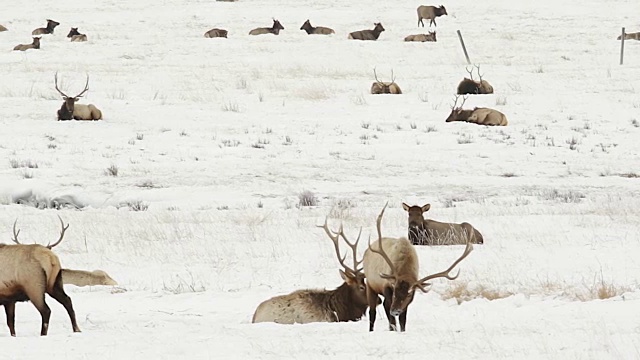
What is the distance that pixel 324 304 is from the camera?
26.1 ft

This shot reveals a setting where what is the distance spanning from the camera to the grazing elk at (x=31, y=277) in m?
6.82

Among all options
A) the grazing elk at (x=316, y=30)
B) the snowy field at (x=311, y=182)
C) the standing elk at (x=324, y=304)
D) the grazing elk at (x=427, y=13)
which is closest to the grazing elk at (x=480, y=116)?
the snowy field at (x=311, y=182)

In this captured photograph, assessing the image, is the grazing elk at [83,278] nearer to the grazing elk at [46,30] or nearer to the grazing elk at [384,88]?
the grazing elk at [384,88]

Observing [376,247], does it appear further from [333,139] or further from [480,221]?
[333,139]

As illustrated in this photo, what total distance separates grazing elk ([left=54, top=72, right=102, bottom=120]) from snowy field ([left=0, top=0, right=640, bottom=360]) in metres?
0.38

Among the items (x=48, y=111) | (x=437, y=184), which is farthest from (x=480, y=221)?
(x=48, y=111)

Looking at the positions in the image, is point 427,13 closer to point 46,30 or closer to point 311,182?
point 46,30

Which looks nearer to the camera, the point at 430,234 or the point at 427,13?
the point at 430,234

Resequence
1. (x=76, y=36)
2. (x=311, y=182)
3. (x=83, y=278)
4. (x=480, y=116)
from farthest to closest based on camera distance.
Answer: (x=76, y=36) < (x=480, y=116) < (x=311, y=182) < (x=83, y=278)

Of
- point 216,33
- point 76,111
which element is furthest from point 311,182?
point 216,33

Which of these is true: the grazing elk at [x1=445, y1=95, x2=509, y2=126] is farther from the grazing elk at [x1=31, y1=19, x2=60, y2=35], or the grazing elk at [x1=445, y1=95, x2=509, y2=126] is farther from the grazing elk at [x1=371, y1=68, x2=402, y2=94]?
the grazing elk at [x1=31, y1=19, x2=60, y2=35]

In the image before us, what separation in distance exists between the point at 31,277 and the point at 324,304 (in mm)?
2348

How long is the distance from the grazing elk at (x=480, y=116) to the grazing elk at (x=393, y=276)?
51.2 ft

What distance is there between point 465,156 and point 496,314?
11.8 m
